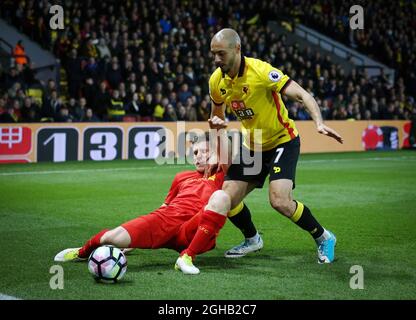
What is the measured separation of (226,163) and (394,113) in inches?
787

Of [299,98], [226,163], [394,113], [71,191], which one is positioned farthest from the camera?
[394,113]

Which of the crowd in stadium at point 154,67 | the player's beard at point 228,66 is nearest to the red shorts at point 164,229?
the player's beard at point 228,66

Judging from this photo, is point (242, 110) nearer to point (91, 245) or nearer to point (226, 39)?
point (226, 39)

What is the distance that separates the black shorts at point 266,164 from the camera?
652 cm

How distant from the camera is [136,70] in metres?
21.1

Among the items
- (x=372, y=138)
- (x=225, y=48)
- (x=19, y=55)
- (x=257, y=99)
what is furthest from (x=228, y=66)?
(x=372, y=138)

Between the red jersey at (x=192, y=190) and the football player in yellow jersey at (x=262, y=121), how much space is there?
35 centimetres

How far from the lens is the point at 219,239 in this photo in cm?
802

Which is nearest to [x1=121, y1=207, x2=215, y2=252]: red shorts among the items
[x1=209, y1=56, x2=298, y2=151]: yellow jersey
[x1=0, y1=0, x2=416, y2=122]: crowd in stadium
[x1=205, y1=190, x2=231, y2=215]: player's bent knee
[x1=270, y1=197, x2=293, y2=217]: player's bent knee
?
[x1=205, y1=190, x2=231, y2=215]: player's bent knee

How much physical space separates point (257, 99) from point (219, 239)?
7.09 ft

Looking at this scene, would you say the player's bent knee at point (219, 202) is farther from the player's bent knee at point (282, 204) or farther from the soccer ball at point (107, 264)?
the soccer ball at point (107, 264)

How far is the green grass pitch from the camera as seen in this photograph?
550 centimetres
